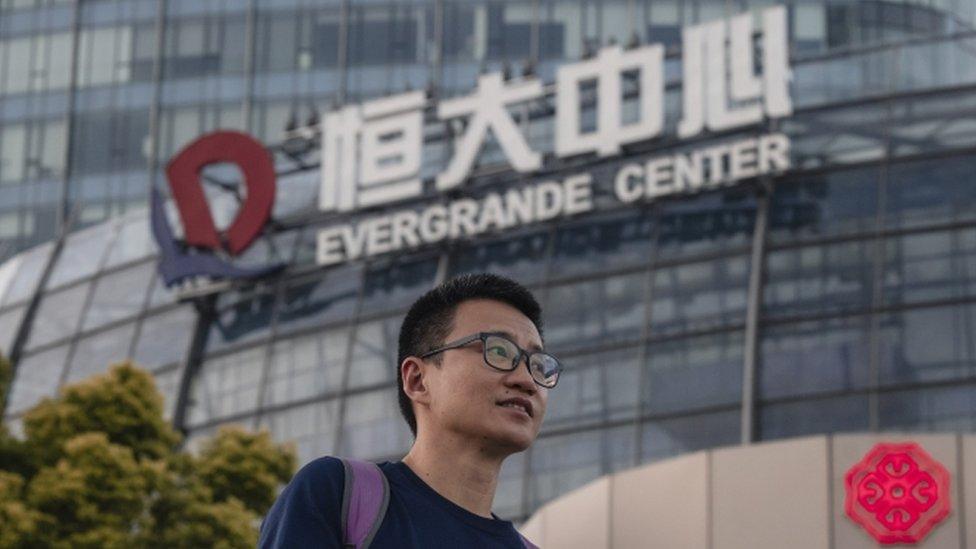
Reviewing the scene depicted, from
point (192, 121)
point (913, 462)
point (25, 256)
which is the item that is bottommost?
point (913, 462)

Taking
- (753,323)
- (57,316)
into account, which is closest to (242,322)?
(57,316)

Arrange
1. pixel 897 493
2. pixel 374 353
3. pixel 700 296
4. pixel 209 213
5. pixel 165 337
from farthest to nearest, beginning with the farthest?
pixel 209 213, pixel 165 337, pixel 374 353, pixel 700 296, pixel 897 493

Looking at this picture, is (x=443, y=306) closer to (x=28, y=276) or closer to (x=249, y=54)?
(x=28, y=276)

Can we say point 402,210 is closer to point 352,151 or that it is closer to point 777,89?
point 352,151

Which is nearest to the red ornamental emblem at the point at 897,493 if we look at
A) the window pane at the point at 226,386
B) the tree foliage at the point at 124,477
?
the tree foliage at the point at 124,477

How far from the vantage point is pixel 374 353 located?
3912 centimetres

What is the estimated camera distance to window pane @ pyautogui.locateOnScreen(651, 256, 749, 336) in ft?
117

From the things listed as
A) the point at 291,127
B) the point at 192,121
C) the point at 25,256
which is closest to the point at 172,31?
the point at 192,121

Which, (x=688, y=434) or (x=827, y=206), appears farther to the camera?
(x=827, y=206)

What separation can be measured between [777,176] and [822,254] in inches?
71.2

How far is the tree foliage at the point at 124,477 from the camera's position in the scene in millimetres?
33156

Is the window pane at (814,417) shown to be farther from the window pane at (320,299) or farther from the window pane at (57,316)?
the window pane at (57,316)

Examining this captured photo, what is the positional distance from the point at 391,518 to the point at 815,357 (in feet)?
93.5

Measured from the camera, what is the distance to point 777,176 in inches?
1453
